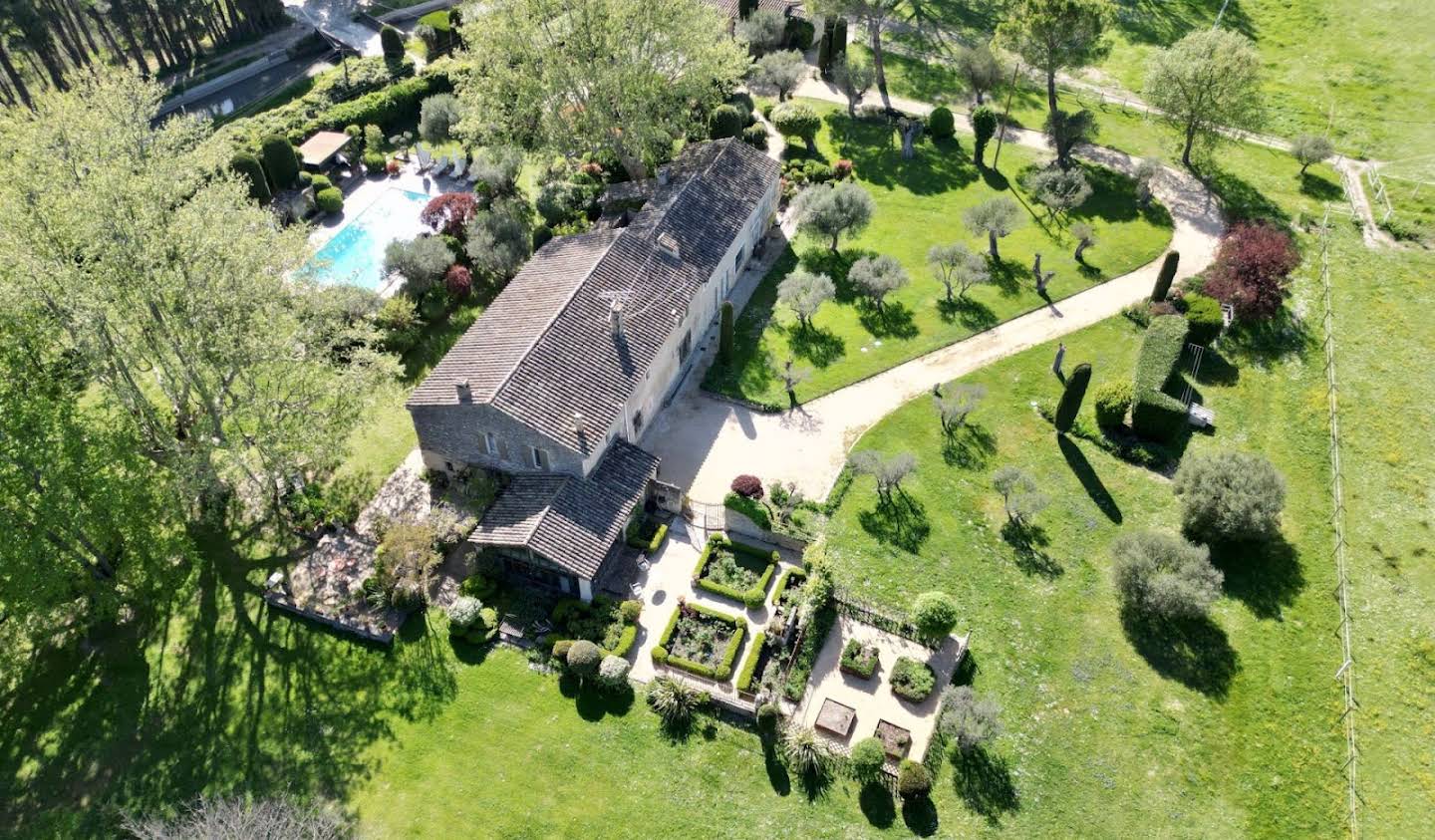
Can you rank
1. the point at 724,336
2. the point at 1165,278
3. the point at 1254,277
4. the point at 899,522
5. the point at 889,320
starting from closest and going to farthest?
1. the point at 899,522
2. the point at 724,336
3. the point at 1165,278
4. the point at 1254,277
5. the point at 889,320

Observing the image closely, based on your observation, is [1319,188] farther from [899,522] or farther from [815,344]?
[899,522]

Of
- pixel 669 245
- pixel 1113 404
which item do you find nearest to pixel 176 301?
pixel 669 245

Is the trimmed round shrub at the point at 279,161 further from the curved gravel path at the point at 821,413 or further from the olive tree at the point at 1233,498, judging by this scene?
the olive tree at the point at 1233,498

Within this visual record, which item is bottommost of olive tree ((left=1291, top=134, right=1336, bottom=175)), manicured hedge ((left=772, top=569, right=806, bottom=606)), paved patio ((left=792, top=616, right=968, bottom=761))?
paved patio ((left=792, top=616, right=968, bottom=761))

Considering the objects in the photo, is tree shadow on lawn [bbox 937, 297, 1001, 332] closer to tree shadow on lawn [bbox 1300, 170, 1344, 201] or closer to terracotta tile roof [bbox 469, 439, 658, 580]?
terracotta tile roof [bbox 469, 439, 658, 580]

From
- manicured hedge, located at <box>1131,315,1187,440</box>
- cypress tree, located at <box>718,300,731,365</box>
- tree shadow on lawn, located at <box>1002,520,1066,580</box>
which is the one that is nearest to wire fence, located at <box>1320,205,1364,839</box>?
manicured hedge, located at <box>1131,315,1187,440</box>

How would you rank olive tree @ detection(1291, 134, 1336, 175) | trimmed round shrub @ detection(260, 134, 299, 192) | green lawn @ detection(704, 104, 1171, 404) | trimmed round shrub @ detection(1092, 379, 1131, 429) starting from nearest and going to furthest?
trimmed round shrub @ detection(1092, 379, 1131, 429), green lawn @ detection(704, 104, 1171, 404), trimmed round shrub @ detection(260, 134, 299, 192), olive tree @ detection(1291, 134, 1336, 175)

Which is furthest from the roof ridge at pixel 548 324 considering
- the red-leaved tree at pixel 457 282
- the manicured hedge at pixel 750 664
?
the manicured hedge at pixel 750 664
